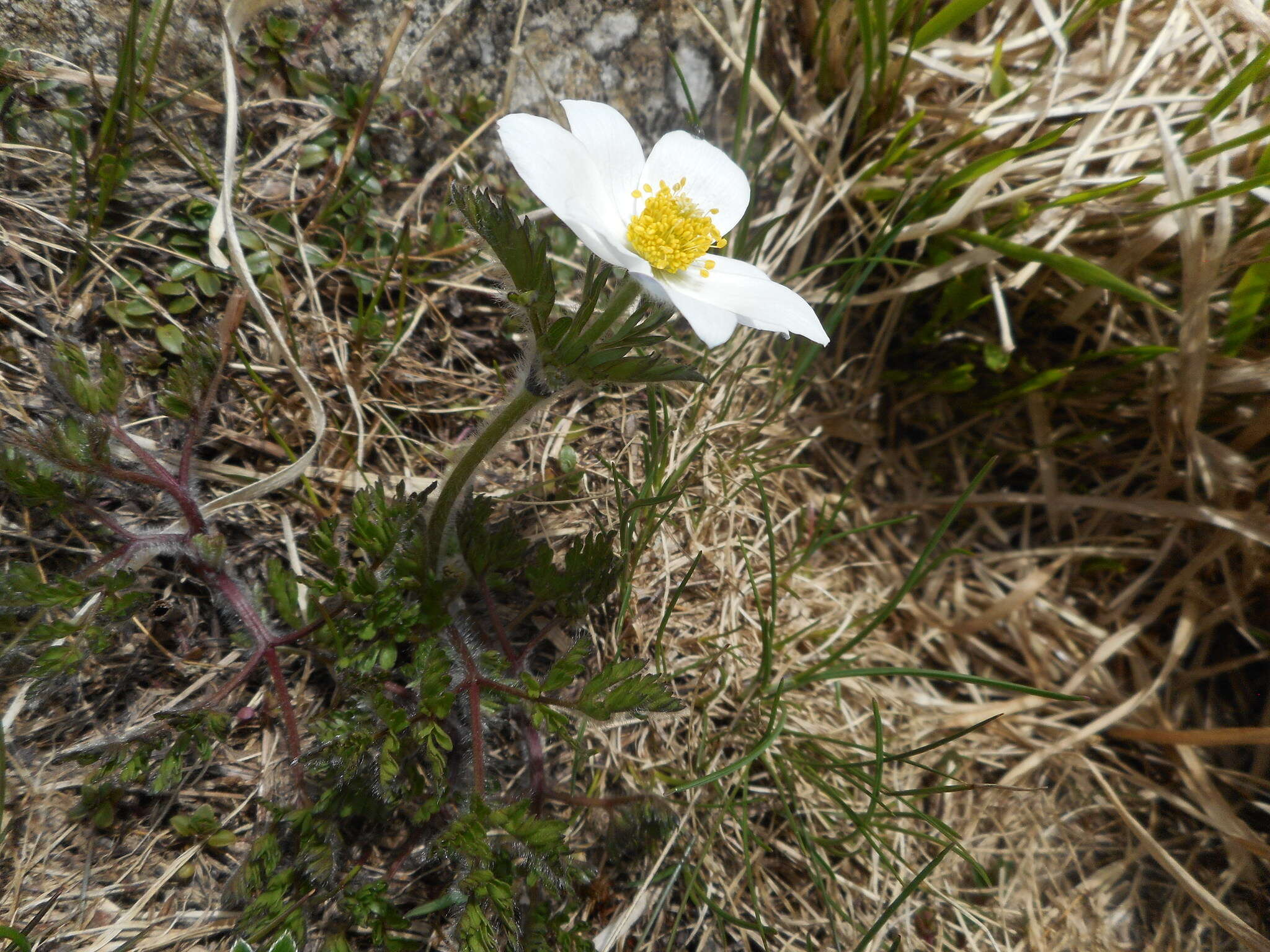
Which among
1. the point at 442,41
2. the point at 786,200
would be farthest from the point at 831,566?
the point at 442,41

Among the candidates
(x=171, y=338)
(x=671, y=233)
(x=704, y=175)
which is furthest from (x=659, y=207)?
(x=171, y=338)

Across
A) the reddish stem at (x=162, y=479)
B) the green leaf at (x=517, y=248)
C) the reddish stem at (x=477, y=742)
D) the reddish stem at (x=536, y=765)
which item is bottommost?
the reddish stem at (x=536, y=765)

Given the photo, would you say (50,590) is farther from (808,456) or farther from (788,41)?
(788,41)

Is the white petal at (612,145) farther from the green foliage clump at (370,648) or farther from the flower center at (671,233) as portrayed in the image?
the green foliage clump at (370,648)

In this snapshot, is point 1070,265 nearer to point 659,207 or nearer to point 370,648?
point 659,207

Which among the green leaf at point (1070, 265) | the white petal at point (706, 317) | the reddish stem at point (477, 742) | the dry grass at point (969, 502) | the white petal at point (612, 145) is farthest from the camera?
the green leaf at point (1070, 265)

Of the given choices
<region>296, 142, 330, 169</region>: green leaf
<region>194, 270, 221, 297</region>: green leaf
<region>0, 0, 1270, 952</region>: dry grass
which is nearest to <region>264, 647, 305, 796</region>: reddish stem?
<region>0, 0, 1270, 952</region>: dry grass

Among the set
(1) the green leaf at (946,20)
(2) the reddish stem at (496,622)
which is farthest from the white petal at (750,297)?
(1) the green leaf at (946,20)
